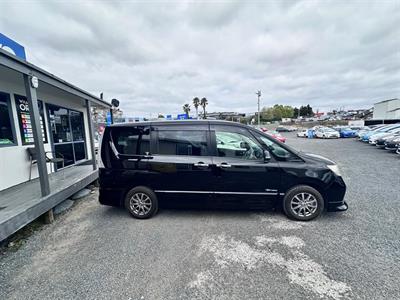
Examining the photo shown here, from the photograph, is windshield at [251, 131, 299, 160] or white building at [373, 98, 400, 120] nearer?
windshield at [251, 131, 299, 160]

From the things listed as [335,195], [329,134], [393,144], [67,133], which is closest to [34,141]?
[67,133]

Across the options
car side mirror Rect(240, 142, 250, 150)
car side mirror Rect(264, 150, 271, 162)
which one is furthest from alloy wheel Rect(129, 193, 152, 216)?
car side mirror Rect(264, 150, 271, 162)

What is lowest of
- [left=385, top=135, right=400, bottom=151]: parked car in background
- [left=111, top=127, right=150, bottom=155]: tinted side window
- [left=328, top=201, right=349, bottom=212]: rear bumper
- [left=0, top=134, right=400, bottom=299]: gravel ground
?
[left=0, top=134, right=400, bottom=299]: gravel ground

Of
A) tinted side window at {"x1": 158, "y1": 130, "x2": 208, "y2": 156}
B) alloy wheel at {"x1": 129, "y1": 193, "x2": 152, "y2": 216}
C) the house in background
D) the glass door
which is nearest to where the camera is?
the house in background

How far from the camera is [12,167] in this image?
4.60 m

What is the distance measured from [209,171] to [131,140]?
163cm

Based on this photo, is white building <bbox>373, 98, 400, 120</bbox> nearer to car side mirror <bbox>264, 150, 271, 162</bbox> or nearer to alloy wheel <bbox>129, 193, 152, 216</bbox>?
car side mirror <bbox>264, 150, 271, 162</bbox>

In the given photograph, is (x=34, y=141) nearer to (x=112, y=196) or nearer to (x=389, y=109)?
(x=112, y=196)

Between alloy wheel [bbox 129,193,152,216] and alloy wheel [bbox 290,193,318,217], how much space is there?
268 cm

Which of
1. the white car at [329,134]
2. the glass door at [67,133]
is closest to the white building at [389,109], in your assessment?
the white car at [329,134]

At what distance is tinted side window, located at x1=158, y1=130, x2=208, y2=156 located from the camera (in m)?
3.56

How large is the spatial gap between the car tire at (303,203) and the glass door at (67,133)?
22.6 feet

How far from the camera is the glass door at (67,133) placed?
6.23 meters

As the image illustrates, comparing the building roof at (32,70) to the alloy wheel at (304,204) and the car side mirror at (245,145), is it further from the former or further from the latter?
the alloy wheel at (304,204)
